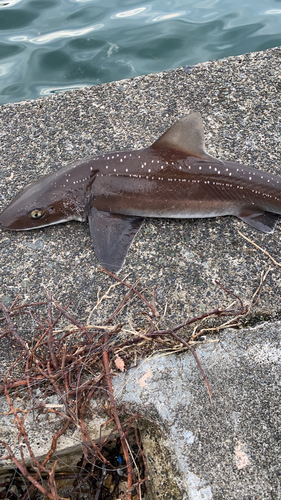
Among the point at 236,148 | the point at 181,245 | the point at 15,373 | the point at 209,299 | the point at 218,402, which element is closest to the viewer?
the point at 218,402

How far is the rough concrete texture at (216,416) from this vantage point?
2012 mm

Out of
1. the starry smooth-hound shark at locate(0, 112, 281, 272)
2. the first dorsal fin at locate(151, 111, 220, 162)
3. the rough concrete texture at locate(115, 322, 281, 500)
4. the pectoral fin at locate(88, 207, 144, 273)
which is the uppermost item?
the first dorsal fin at locate(151, 111, 220, 162)

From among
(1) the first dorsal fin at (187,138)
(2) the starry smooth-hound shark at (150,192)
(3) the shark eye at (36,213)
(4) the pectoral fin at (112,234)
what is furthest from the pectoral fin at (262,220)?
(3) the shark eye at (36,213)

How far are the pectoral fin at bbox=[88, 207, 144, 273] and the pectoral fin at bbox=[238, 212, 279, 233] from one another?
0.80 m

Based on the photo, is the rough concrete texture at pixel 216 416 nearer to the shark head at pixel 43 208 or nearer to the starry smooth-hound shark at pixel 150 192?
the starry smooth-hound shark at pixel 150 192

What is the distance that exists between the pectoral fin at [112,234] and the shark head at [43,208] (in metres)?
0.16

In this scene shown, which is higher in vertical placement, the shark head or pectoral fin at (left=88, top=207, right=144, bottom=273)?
the shark head

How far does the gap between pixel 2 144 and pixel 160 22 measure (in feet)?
14.4

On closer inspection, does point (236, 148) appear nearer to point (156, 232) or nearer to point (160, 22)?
point (156, 232)

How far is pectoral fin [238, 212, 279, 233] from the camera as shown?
3061 millimetres

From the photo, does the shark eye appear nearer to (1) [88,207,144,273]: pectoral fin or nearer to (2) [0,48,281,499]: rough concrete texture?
(2) [0,48,281,499]: rough concrete texture

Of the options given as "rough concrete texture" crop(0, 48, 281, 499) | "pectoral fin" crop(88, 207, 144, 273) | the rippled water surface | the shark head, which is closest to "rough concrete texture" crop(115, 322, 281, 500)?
"rough concrete texture" crop(0, 48, 281, 499)

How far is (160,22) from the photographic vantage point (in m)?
6.81

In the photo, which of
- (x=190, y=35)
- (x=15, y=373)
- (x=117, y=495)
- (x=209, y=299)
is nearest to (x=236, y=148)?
(x=209, y=299)
